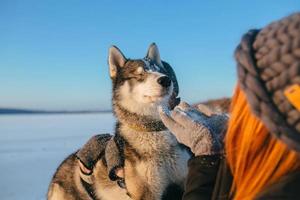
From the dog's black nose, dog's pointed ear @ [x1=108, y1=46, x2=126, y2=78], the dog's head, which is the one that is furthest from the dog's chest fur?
dog's pointed ear @ [x1=108, y1=46, x2=126, y2=78]

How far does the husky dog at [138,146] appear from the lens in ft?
11.8

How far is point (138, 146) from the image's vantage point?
145 inches

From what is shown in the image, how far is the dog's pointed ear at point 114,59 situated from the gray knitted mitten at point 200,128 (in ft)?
6.50

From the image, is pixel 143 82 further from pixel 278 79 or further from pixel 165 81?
pixel 278 79

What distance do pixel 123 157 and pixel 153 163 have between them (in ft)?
0.74

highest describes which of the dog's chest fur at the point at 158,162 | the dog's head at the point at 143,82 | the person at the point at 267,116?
the person at the point at 267,116

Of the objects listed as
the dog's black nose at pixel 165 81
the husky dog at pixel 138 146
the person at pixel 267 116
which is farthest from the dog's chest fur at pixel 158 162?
the person at pixel 267 116

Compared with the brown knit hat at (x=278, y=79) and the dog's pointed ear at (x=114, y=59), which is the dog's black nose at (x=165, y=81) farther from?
the brown knit hat at (x=278, y=79)

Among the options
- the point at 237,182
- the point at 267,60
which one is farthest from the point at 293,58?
the point at 237,182

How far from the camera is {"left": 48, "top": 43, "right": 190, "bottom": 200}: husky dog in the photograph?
359 cm

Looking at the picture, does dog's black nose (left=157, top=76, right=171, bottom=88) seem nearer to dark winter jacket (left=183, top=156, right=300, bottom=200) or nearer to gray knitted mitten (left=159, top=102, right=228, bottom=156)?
gray knitted mitten (left=159, top=102, right=228, bottom=156)

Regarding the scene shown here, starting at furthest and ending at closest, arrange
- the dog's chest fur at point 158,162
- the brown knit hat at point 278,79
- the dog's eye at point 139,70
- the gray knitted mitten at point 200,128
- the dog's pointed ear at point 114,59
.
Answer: the dog's pointed ear at point 114,59 < the dog's eye at point 139,70 < the dog's chest fur at point 158,162 < the gray knitted mitten at point 200,128 < the brown knit hat at point 278,79

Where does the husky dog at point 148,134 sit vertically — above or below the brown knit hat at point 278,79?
below

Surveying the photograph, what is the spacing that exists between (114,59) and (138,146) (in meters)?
0.83
